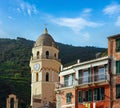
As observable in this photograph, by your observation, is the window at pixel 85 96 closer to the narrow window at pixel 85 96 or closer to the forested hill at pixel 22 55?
the narrow window at pixel 85 96

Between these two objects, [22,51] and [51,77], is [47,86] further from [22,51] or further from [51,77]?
[22,51]

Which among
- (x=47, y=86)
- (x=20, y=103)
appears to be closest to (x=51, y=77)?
(x=47, y=86)

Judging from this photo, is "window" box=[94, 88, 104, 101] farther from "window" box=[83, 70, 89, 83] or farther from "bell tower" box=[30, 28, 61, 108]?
"bell tower" box=[30, 28, 61, 108]

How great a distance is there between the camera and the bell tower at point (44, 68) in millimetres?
78062

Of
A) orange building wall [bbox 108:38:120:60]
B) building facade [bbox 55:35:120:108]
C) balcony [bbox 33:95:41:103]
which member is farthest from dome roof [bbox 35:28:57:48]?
orange building wall [bbox 108:38:120:60]

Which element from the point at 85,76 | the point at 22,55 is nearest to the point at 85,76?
the point at 85,76

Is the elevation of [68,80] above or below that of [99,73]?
below

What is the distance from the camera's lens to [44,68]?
258ft

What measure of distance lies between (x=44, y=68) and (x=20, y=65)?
9568 centimetres

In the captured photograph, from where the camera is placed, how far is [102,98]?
52.6m

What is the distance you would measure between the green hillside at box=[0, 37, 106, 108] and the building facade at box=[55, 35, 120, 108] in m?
54.5

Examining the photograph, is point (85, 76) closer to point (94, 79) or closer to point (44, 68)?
point (94, 79)

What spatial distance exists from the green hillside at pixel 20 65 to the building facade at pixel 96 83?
5450 centimetres

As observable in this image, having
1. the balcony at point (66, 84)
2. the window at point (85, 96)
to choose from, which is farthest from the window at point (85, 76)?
the balcony at point (66, 84)
